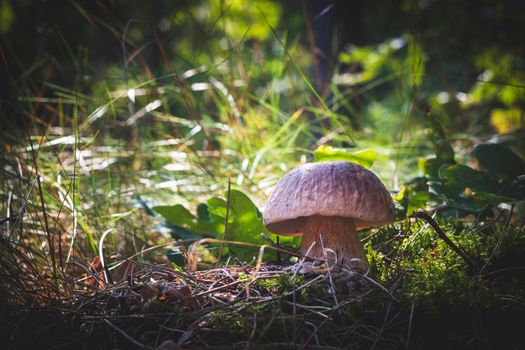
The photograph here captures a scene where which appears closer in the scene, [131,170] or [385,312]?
[385,312]

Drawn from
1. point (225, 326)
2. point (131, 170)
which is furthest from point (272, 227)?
point (131, 170)

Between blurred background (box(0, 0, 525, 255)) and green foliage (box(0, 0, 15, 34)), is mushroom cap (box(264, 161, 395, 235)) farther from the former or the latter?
green foliage (box(0, 0, 15, 34))

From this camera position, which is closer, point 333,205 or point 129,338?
point 129,338

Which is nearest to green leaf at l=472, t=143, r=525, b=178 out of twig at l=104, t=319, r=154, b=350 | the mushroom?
the mushroom

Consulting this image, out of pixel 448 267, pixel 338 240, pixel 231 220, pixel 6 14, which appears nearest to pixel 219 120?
pixel 231 220

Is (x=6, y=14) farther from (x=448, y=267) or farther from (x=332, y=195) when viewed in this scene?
(x=448, y=267)

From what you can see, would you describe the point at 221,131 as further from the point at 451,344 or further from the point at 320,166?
the point at 451,344

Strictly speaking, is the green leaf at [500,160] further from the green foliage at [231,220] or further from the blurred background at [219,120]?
the green foliage at [231,220]
